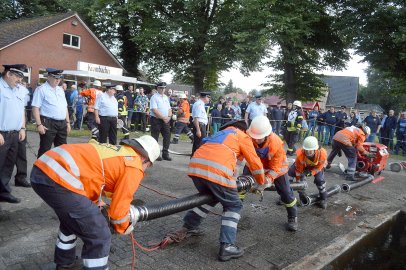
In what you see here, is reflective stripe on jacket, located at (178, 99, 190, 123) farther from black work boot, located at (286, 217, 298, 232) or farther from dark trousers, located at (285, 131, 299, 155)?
black work boot, located at (286, 217, 298, 232)

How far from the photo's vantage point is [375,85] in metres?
59.2

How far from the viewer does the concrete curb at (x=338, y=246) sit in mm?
3871

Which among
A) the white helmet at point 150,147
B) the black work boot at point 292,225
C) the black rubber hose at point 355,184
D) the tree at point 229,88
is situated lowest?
the black work boot at point 292,225

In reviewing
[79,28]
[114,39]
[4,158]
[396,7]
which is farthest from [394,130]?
[114,39]

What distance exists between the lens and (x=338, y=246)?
4.50 m

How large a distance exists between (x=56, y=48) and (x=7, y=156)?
22.2m

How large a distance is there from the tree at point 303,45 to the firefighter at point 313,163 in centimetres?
1305

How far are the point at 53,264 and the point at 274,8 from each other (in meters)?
18.4

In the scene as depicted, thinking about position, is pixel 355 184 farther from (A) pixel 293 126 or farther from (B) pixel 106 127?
(B) pixel 106 127

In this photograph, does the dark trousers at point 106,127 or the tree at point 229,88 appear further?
the tree at point 229,88

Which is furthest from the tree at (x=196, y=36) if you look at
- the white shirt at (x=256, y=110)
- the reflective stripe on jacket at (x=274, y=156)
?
the reflective stripe on jacket at (x=274, y=156)

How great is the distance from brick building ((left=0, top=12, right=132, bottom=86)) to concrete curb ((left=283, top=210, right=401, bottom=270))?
64.2 ft

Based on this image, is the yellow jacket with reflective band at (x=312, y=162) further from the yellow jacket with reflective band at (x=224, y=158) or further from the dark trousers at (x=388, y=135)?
the dark trousers at (x=388, y=135)

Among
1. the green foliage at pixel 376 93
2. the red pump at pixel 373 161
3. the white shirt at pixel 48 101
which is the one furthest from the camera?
the green foliage at pixel 376 93
